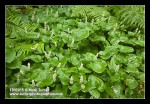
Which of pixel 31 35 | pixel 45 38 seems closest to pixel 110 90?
pixel 45 38

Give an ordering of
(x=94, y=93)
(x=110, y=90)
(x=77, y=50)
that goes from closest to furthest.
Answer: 1. (x=94, y=93)
2. (x=110, y=90)
3. (x=77, y=50)

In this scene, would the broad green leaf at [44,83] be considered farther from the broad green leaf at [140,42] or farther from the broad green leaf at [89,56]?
the broad green leaf at [140,42]

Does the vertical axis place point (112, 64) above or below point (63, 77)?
above

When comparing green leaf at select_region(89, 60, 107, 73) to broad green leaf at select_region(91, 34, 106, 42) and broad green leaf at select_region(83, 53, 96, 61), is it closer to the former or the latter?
broad green leaf at select_region(83, 53, 96, 61)

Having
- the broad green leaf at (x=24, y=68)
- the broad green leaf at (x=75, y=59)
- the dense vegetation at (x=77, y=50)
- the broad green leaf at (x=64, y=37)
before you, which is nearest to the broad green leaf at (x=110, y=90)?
the dense vegetation at (x=77, y=50)

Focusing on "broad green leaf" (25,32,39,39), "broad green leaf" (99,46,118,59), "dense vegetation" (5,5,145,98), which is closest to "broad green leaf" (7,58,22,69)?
"dense vegetation" (5,5,145,98)

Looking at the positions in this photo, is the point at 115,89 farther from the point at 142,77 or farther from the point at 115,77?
the point at 142,77

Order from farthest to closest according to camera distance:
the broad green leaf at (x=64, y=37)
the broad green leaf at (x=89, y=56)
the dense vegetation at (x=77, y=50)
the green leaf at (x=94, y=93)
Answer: the broad green leaf at (x=64, y=37) < the broad green leaf at (x=89, y=56) < the dense vegetation at (x=77, y=50) < the green leaf at (x=94, y=93)

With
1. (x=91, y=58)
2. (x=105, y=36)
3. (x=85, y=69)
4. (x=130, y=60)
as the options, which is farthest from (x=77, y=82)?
(x=105, y=36)
